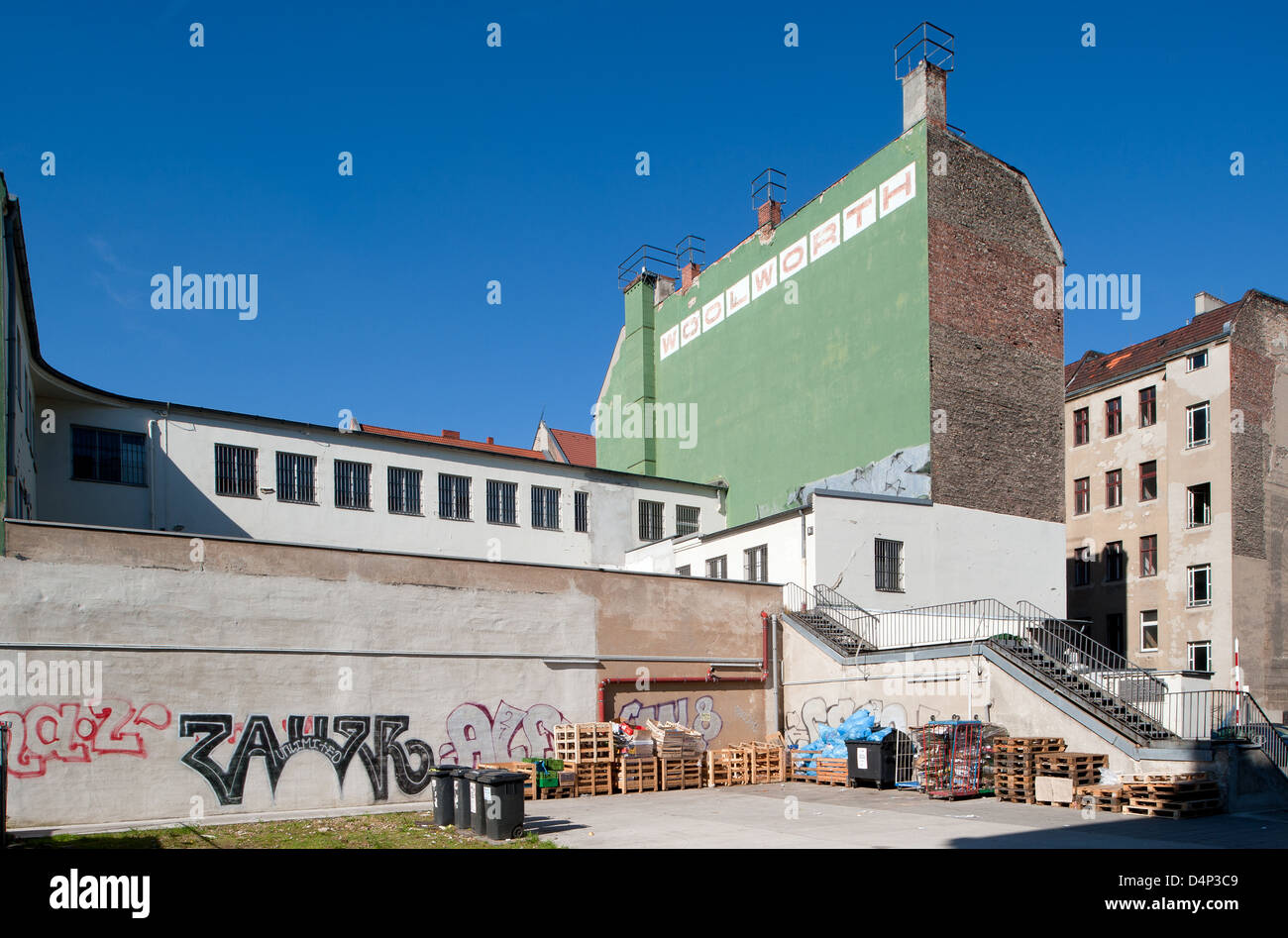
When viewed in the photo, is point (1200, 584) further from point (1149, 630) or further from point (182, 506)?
point (182, 506)

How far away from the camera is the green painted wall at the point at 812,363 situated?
107 ft

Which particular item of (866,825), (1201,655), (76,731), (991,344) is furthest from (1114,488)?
(76,731)

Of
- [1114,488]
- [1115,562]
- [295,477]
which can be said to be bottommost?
[1115,562]

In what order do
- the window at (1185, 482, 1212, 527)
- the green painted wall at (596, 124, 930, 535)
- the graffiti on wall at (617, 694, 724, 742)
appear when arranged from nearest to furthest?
the graffiti on wall at (617, 694, 724, 742)
the green painted wall at (596, 124, 930, 535)
the window at (1185, 482, 1212, 527)

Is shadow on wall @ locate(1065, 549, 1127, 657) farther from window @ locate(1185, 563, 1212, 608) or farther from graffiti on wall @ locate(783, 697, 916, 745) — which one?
graffiti on wall @ locate(783, 697, 916, 745)

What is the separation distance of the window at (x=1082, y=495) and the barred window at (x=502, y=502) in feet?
83.9

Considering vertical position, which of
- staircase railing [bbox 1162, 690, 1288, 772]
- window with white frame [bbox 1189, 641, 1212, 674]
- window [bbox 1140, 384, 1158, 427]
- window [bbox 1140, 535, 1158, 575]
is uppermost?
window [bbox 1140, 384, 1158, 427]

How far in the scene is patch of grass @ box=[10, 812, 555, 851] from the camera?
584 inches

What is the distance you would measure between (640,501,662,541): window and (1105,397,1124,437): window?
802 inches

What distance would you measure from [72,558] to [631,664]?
42.5 ft

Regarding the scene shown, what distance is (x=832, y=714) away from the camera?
26906 mm

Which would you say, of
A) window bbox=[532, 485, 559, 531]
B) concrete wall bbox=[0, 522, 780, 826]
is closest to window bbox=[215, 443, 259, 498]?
window bbox=[532, 485, 559, 531]

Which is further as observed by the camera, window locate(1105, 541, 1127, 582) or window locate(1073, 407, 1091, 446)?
window locate(1073, 407, 1091, 446)

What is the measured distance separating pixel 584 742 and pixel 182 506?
46.8 feet
